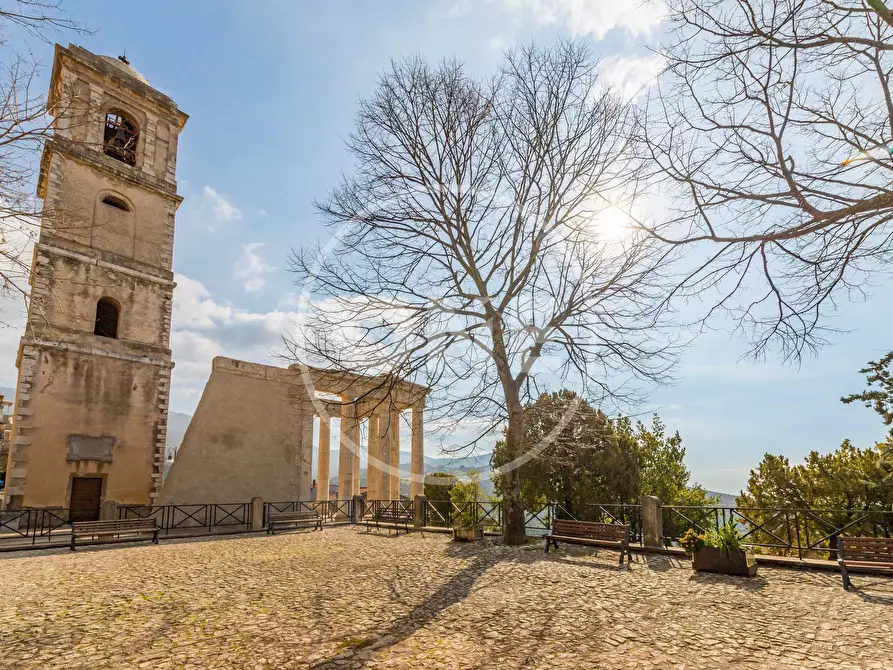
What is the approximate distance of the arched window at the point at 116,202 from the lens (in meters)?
21.5

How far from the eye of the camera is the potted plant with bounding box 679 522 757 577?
8391 millimetres

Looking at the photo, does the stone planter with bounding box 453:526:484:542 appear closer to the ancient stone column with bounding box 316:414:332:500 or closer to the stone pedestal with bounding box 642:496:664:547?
the stone pedestal with bounding box 642:496:664:547

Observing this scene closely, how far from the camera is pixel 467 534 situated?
13.2m

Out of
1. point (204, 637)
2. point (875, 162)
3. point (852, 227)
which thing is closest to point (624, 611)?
point (204, 637)

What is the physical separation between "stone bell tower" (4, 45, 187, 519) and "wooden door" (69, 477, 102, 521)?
4cm

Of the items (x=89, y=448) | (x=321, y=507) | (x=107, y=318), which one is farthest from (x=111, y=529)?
(x=107, y=318)

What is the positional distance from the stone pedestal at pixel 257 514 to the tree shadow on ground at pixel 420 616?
417 inches

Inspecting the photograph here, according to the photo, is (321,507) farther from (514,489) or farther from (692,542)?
(692,542)

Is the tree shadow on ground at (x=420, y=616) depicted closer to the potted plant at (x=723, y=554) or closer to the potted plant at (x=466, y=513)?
the potted plant at (x=466, y=513)

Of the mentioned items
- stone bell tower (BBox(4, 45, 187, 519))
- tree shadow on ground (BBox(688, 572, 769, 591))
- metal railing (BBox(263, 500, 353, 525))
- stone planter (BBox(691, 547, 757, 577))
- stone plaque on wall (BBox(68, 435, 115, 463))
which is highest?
stone bell tower (BBox(4, 45, 187, 519))

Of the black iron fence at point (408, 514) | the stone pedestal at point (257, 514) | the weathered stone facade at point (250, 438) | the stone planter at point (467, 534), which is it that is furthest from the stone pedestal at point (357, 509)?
the stone planter at point (467, 534)

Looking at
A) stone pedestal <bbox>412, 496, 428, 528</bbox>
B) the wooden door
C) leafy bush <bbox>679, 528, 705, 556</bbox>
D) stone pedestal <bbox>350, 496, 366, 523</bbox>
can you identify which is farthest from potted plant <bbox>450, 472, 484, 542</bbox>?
the wooden door

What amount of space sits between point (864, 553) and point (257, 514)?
17027 millimetres

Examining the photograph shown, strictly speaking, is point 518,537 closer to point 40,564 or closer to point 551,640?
point 551,640
